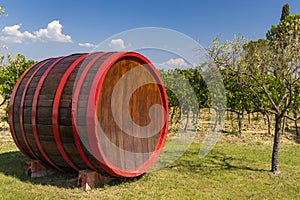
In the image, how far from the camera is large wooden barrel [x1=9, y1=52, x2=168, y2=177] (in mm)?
4164

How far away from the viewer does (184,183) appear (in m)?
5.18

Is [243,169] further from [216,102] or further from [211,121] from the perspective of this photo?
[211,121]

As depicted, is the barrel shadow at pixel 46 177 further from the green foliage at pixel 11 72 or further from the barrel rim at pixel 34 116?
the green foliage at pixel 11 72

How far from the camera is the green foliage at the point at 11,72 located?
1204cm

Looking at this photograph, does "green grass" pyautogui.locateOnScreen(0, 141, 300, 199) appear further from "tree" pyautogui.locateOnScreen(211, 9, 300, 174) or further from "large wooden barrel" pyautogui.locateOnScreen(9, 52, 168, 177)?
"tree" pyautogui.locateOnScreen(211, 9, 300, 174)

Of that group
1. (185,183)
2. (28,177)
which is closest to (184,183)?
(185,183)

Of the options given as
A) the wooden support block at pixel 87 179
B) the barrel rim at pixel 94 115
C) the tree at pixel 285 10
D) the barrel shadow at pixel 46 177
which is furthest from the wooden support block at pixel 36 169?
the tree at pixel 285 10

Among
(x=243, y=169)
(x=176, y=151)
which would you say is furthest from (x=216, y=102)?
(x=243, y=169)

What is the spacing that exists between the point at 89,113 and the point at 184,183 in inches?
90.5

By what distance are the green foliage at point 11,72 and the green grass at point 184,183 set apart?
5820 millimetres

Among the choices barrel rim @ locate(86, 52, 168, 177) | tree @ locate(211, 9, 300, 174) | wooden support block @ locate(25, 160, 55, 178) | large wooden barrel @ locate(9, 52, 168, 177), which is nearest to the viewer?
barrel rim @ locate(86, 52, 168, 177)

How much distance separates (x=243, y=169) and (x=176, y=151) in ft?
8.24

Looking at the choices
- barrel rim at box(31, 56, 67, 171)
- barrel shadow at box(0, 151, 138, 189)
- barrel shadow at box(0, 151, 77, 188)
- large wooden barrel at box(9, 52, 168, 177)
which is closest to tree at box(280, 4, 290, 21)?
large wooden barrel at box(9, 52, 168, 177)

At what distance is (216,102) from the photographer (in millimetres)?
12789
